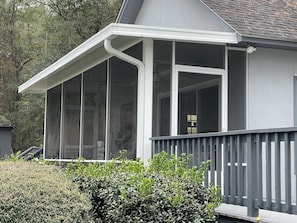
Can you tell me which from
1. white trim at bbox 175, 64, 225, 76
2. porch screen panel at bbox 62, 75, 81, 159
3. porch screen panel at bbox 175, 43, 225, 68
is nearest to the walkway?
white trim at bbox 175, 64, 225, 76

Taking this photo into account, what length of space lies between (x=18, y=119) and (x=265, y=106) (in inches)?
713

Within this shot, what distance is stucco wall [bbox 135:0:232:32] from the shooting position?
27.6 feet

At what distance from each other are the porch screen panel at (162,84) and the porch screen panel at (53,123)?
4.54 meters

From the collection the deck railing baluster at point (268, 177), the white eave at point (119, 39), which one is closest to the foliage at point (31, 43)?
the white eave at point (119, 39)

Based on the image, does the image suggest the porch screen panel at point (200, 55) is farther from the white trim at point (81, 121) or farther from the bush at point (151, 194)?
the white trim at point (81, 121)

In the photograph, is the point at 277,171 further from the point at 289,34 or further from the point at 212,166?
the point at 289,34

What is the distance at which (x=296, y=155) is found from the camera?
14.6 ft

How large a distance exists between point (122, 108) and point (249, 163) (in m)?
3.31

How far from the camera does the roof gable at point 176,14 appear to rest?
8.44m

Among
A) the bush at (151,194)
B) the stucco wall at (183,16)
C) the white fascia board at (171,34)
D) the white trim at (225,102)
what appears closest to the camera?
the bush at (151,194)

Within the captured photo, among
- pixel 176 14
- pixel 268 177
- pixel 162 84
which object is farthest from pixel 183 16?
pixel 268 177

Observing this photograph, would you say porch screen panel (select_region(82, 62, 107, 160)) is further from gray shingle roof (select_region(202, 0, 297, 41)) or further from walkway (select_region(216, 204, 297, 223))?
walkway (select_region(216, 204, 297, 223))

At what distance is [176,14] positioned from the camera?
9289 millimetres

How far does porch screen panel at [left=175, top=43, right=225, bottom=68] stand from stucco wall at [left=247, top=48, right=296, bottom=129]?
0.57 meters
